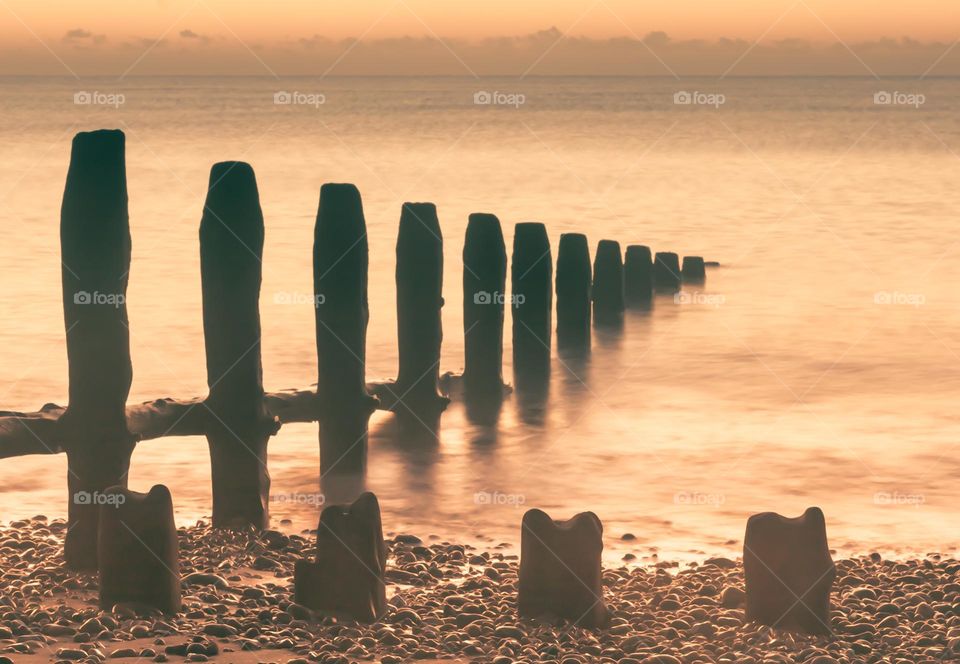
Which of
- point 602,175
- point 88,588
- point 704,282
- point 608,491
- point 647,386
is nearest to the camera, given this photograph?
point 88,588

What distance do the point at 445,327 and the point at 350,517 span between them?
1429 cm

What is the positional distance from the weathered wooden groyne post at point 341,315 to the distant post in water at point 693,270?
644 inches

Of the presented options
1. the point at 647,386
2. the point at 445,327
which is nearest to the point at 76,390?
the point at 647,386

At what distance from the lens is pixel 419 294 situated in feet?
43.4

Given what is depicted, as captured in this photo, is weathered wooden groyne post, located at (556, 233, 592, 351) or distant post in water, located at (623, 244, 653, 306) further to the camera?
distant post in water, located at (623, 244, 653, 306)

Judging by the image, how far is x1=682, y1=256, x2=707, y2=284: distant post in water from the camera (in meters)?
27.2

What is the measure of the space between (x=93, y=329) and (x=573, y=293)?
10.5m

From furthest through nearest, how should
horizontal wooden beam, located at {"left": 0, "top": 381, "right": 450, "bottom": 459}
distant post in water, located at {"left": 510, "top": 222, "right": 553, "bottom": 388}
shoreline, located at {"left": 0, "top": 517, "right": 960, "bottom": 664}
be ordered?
distant post in water, located at {"left": 510, "top": 222, "right": 553, "bottom": 388} < horizontal wooden beam, located at {"left": 0, "top": 381, "right": 450, "bottom": 459} < shoreline, located at {"left": 0, "top": 517, "right": 960, "bottom": 664}

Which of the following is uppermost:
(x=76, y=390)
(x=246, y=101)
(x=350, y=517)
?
(x=246, y=101)

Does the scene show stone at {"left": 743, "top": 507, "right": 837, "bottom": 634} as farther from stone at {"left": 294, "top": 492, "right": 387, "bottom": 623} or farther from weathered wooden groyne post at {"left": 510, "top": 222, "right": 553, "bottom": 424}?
weathered wooden groyne post at {"left": 510, "top": 222, "right": 553, "bottom": 424}

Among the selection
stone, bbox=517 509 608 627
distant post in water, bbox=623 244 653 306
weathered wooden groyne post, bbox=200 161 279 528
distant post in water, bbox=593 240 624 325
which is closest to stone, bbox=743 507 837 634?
stone, bbox=517 509 608 627

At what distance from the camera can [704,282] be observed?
27.6 metres

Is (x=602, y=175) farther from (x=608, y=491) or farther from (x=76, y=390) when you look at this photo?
(x=76, y=390)

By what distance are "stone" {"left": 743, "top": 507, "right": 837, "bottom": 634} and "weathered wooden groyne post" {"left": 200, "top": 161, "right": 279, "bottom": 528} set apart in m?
3.68
